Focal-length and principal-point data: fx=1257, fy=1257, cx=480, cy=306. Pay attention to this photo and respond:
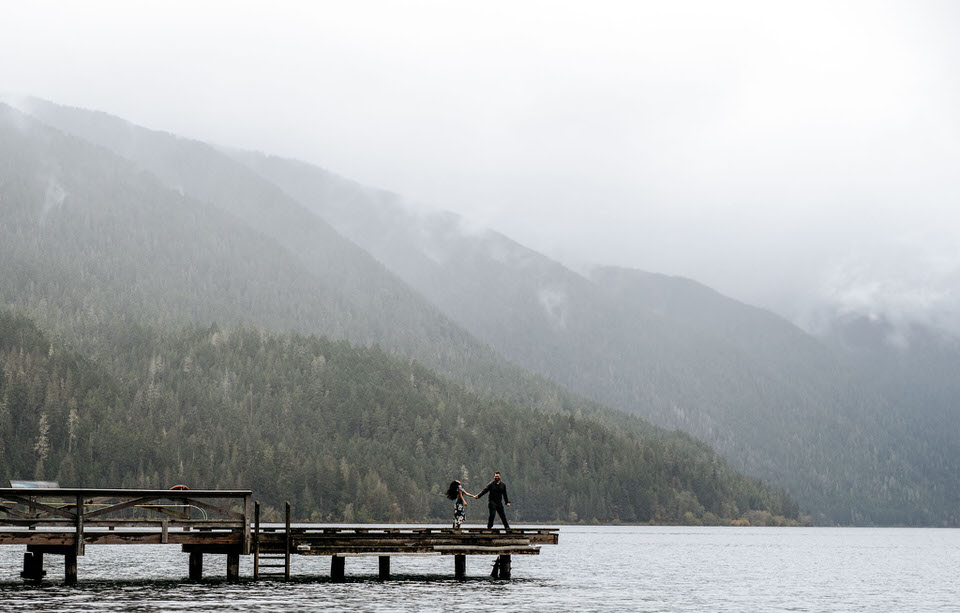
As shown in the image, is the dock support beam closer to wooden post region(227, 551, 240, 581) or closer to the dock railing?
the dock railing

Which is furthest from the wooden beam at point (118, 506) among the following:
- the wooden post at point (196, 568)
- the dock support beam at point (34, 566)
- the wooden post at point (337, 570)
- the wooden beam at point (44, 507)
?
the wooden post at point (337, 570)

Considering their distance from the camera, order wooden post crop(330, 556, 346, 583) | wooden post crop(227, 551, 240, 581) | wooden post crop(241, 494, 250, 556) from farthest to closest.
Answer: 1. wooden post crop(330, 556, 346, 583)
2. wooden post crop(227, 551, 240, 581)
3. wooden post crop(241, 494, 250, 556)

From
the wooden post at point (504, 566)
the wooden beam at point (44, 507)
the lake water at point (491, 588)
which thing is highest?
the wooden beam at point (44, 507)

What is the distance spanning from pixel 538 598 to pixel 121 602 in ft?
69.4

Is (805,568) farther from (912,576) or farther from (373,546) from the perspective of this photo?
(373,546)

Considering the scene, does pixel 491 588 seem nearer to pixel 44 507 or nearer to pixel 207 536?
pixel 207 536

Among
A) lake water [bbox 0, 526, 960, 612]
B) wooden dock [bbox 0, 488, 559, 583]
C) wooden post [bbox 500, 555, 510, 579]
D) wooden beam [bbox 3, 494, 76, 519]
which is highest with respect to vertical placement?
wooden beam [bbox 3, 494, 76, 519]

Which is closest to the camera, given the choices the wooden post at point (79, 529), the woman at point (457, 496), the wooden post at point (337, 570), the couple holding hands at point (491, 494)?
the wooden post at point (79, 529)

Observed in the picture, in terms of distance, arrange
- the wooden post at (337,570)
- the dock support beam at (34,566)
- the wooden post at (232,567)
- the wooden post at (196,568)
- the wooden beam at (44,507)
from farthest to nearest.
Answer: the wooden post at (337,570)
the wooden post at (196,568)
the wooden post at (232,567)
the dock support beam at (34,566)
the wooden beam at (44,507)

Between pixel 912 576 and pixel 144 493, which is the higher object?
pixel 144 493

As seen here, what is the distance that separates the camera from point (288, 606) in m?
56.1

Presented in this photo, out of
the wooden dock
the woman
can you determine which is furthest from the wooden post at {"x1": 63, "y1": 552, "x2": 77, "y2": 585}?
the woman

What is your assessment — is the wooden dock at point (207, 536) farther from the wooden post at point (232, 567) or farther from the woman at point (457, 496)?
the woman at point (457, 496)

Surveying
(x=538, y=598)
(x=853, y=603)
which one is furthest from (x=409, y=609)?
(x=853, y=603)
